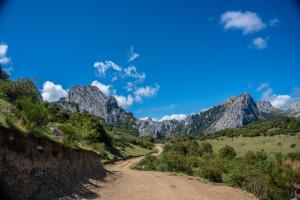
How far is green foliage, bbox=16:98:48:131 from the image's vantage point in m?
17.1

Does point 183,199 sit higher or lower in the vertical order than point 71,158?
lower

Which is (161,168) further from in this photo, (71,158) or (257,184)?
(71,158)

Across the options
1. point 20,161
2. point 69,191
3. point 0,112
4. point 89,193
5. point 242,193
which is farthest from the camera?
point 242,193

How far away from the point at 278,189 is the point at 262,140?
5580 centimetres

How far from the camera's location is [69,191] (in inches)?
739

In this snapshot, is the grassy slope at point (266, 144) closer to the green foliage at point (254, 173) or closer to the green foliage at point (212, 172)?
the green foliage at point (254, 173)

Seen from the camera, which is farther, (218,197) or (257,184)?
(257,184)

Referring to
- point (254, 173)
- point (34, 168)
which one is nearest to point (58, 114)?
point (254, 173)

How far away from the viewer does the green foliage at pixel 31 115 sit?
56.1ft

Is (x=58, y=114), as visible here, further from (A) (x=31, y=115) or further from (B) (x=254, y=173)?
(A) (x=31, y=115)

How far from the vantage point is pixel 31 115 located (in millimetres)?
18141

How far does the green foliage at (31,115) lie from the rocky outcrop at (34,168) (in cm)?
67

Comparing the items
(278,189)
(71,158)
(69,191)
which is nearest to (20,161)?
(69,191)

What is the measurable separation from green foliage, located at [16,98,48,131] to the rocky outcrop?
67cm
